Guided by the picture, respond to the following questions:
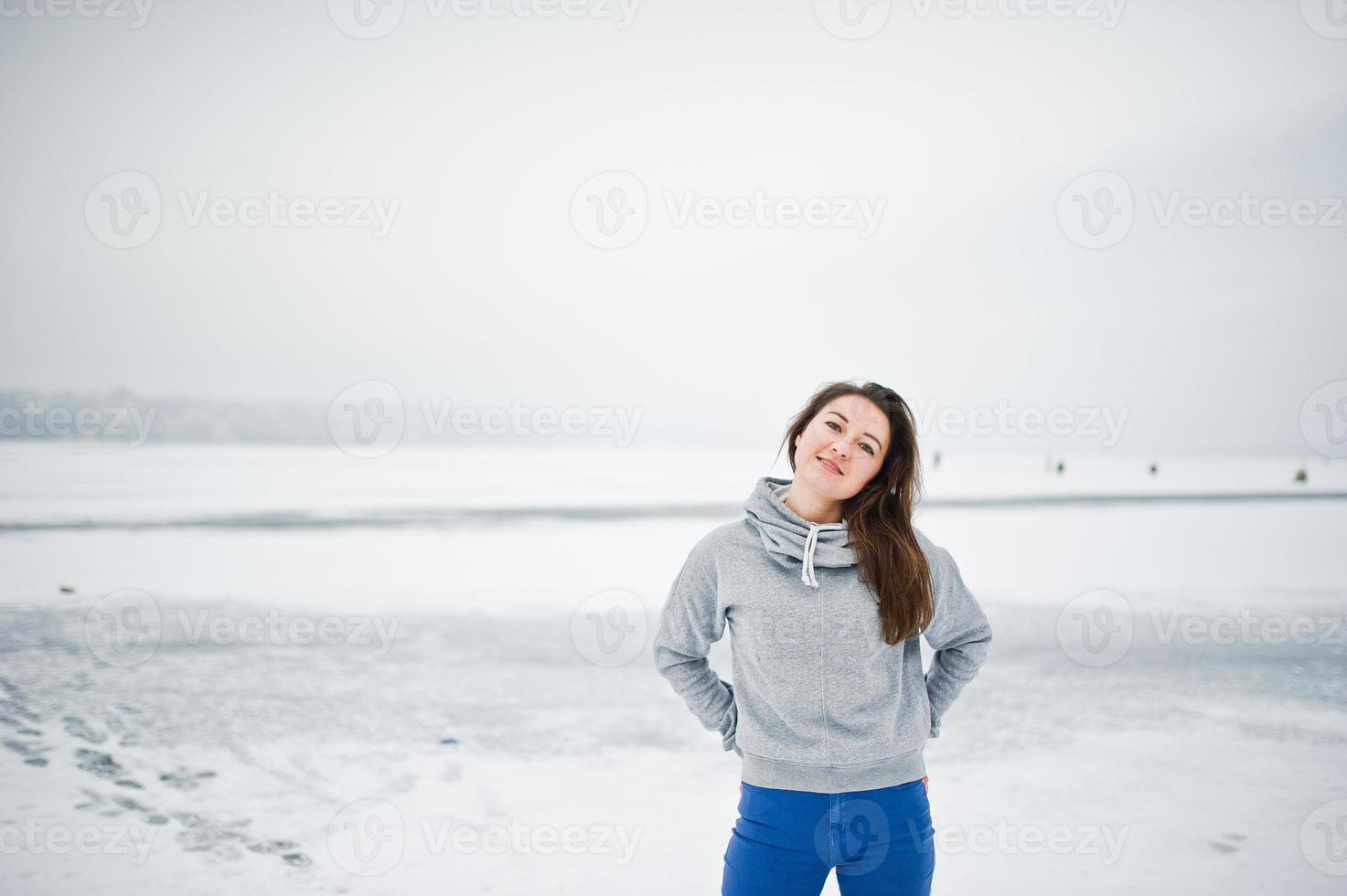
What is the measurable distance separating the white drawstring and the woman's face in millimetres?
115

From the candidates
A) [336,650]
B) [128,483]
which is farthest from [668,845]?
[128,483]

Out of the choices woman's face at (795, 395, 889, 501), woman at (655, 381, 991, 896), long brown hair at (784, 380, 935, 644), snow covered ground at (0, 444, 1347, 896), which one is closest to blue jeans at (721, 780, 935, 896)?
woman at (655, 381, 991, 896)

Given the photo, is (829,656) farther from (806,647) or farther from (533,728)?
(533,728)

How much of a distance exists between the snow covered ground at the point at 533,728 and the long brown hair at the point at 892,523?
1.77 m

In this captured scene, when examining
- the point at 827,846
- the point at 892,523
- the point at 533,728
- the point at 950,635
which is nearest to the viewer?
the point at 827,846

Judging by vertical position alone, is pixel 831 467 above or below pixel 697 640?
above

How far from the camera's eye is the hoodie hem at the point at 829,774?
1771mm

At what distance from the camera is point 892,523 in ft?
6.14

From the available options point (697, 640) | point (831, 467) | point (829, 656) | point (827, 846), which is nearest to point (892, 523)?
point (831, 467)

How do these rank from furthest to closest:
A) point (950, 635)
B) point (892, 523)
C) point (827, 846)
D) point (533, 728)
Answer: point (533, 728) < point (950, 635) < point (892, 523) < point (827, 846)

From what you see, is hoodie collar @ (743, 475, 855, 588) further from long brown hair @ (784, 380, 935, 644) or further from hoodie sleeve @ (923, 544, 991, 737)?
hoodie sleeve @ (923, 544, 991, 737)

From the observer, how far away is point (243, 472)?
23.9 m

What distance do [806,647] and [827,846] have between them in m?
0.42

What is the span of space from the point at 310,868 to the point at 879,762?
7.53 ft
